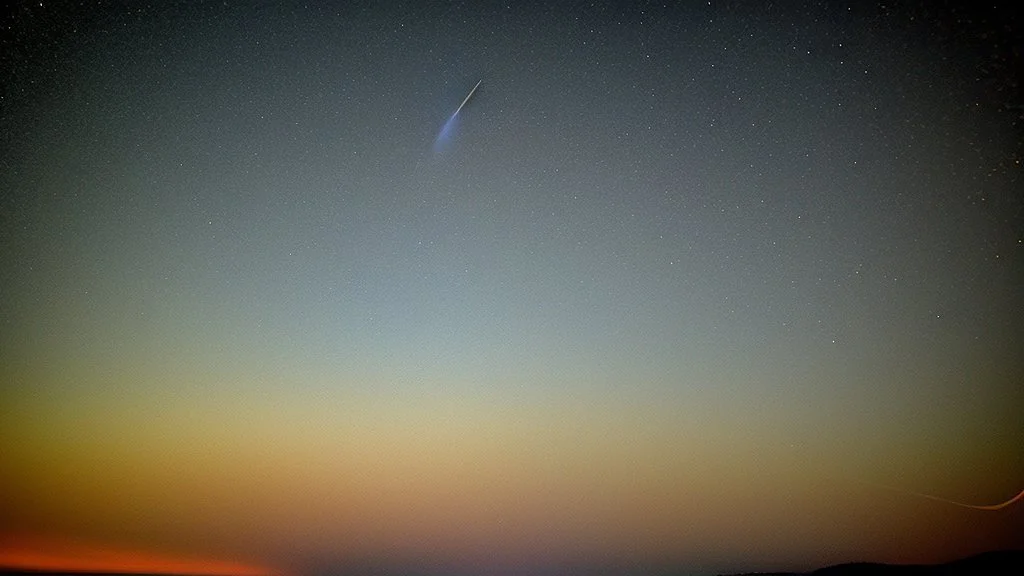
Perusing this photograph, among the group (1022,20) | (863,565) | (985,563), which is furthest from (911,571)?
(1022,20)

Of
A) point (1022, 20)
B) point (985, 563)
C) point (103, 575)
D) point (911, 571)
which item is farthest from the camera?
point (103, 575)

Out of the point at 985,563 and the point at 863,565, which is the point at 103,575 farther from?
the point at 985,563

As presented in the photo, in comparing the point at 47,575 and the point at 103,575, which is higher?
the point at 47,575

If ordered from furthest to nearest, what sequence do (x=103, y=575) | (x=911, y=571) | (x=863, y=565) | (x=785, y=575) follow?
(x=103, y=575)
(x=785, y=575)
(x=863, y=565)
(x=911, y=571)

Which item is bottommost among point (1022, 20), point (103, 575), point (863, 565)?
point (103, 575)

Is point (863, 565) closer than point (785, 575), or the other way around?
point (863, 565)

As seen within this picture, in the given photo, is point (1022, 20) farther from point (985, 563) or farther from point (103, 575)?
point (103, 575)
